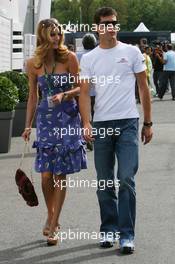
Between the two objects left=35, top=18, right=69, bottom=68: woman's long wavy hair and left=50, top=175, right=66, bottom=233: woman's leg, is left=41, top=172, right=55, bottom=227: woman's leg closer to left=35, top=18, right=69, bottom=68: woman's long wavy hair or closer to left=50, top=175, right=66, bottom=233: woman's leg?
left=50, top=175, right=66, bottom=233: woman's leg

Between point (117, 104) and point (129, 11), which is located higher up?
point (129, 11)

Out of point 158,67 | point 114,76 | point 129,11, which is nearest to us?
point 114,76

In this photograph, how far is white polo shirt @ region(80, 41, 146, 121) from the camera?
559cm

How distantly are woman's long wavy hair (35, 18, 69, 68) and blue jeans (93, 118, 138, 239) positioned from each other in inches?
27.3

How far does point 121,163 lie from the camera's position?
569 centimetres

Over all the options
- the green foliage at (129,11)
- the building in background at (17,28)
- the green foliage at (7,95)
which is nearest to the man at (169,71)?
the building in background at (17,28)

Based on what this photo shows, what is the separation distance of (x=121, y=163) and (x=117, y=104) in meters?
0.46

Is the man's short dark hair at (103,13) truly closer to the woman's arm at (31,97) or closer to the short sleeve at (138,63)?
the short sleeve at (138,63)

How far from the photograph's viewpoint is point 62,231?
644 centimetres

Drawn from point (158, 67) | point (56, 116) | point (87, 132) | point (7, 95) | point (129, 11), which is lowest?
point (87, 132)

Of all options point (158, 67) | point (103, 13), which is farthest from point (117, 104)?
point (158, 67)

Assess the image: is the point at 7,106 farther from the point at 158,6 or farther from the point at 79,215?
the point at 158,6

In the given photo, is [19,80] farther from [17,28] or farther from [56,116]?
[56,116]

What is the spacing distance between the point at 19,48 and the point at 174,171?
10.9 metres
